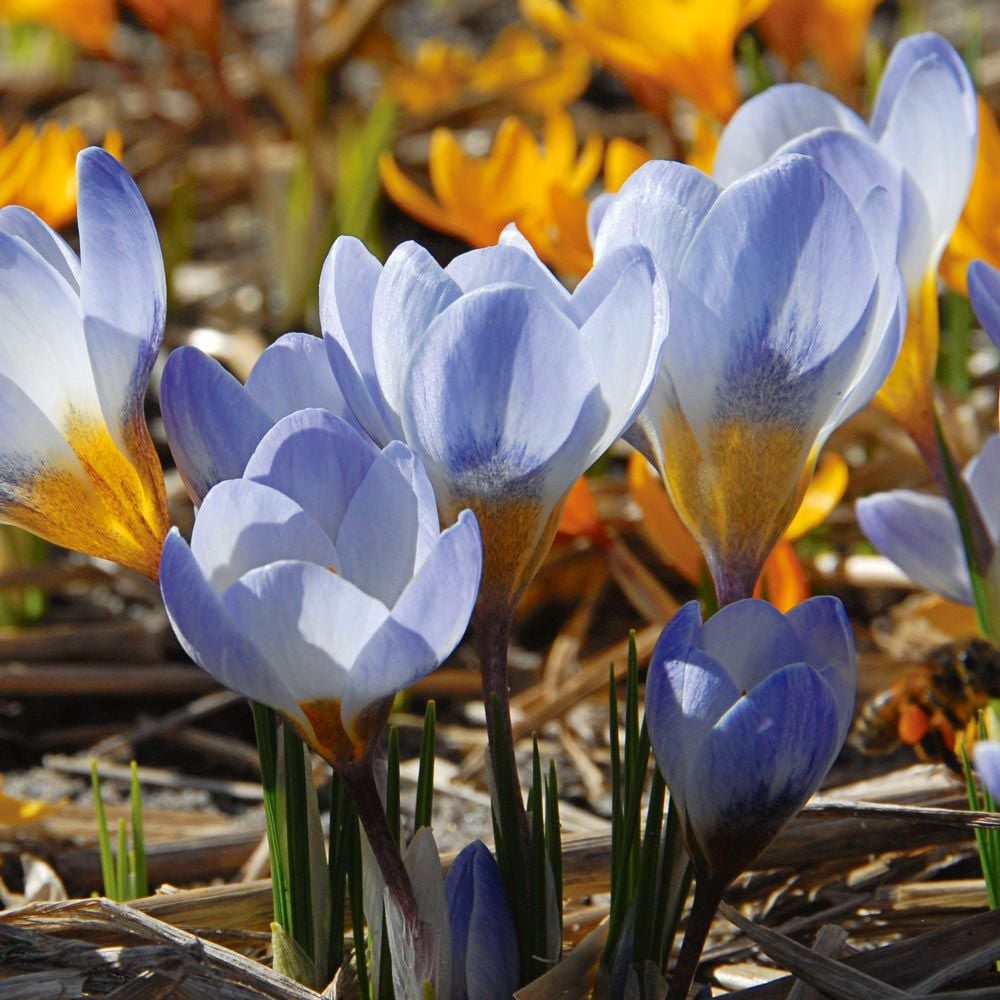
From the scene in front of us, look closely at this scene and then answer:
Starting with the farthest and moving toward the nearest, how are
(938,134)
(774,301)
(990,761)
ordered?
(938,134)
(774,301)
(990,761)

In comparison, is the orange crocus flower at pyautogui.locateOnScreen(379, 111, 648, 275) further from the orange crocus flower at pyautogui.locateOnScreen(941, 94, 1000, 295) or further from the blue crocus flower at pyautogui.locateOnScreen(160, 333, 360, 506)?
the blue crocus flower at pyautogui.locateOnScreen(160, 333, 360, 506)

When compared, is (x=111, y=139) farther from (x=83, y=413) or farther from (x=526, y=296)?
(x=526, y=296)

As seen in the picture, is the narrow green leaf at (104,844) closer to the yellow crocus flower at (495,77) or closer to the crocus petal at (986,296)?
the crocus petal at (986,296)

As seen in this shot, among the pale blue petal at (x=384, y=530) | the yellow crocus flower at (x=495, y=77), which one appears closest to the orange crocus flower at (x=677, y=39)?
the yellow crocus flower at (x=495, y=77)

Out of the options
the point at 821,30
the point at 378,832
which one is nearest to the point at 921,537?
the point at 378,832

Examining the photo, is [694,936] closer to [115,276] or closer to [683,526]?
[115,276]

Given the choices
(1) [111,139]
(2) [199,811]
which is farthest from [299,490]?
(1) [111,139]

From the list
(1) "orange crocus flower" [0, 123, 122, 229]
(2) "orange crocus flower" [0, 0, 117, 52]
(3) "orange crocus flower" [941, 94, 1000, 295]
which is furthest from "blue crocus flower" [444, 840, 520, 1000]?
(2) "orange crocus flower" [0, 0, 117, 52]
